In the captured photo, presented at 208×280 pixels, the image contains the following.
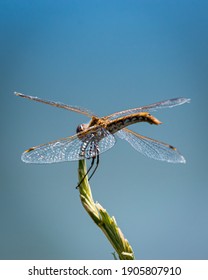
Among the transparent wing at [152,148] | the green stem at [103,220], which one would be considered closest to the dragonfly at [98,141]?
the transparent wing at [152,148]

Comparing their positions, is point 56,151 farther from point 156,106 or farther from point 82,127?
point 156,106

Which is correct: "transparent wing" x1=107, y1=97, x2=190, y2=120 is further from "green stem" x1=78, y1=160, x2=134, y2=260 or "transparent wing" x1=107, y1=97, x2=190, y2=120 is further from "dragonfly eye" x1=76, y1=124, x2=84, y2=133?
"green stem" x1=78, y1=160, x2=134, y2=260

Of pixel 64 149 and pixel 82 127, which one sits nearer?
pixel 82 127

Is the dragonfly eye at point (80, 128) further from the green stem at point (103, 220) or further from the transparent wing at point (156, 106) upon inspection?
the green stem at point (103, 220)

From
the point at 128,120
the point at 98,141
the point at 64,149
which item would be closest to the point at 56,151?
the point at 64,149

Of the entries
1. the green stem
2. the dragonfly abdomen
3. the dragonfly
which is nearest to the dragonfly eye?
the dragonfly
